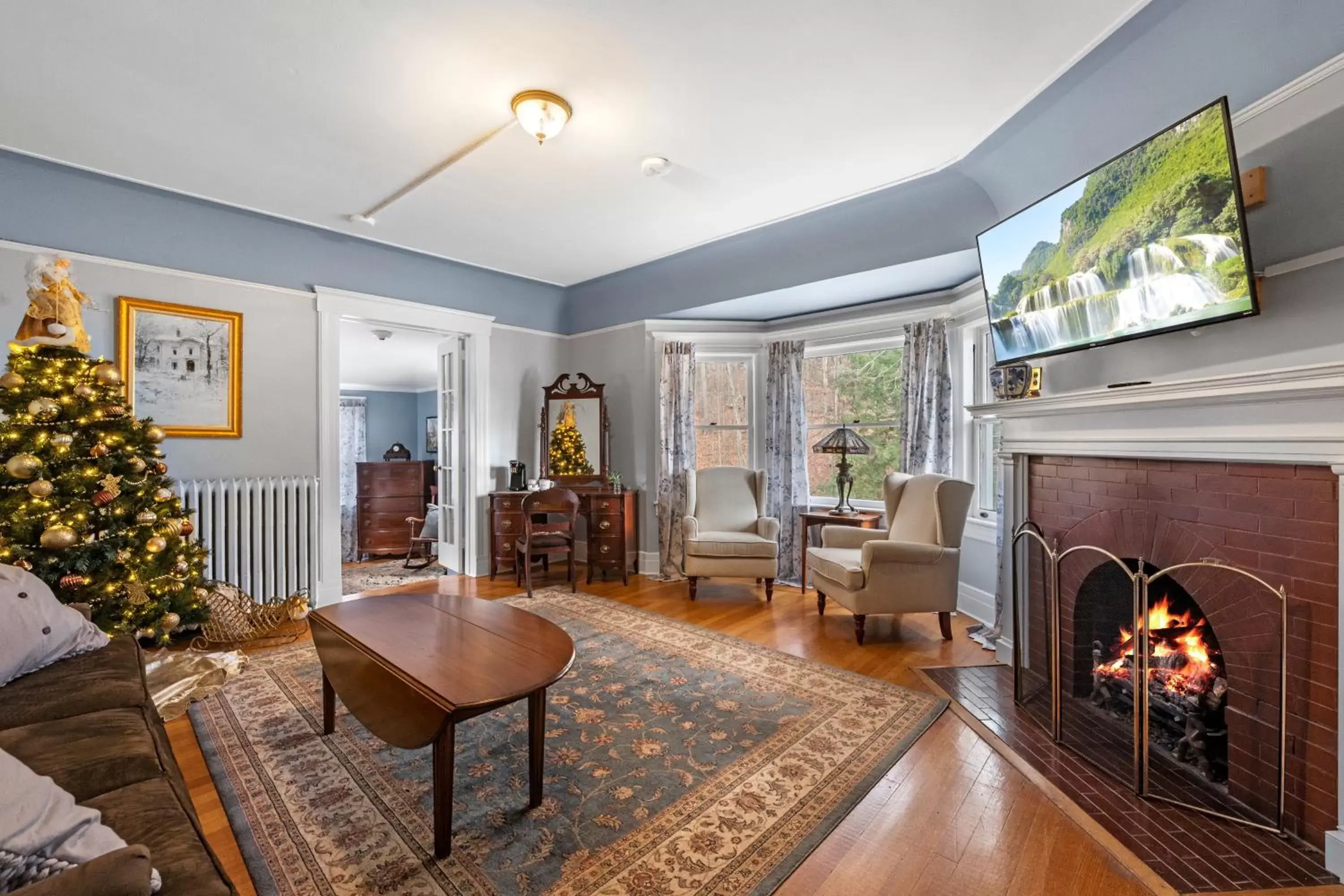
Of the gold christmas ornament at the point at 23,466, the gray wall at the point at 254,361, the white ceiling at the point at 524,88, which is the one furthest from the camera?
the gray wall at the point at 254,361

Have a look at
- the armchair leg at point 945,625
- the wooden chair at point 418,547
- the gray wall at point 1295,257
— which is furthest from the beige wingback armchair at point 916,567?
the wooden chair at point 418,547

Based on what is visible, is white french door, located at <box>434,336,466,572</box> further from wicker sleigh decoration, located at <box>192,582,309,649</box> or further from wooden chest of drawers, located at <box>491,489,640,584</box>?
wicker sleigh decoration, located at <box>192,582,309,649</box>

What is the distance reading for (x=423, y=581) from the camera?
4.94 metres

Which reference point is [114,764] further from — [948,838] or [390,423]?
[390,423]

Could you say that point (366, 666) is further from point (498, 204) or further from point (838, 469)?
point (838, 469)

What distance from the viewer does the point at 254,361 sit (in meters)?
3.83

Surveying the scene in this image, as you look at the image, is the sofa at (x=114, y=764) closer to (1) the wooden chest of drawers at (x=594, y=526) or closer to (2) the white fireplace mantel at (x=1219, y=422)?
(2) the white fireplace mantel at (x=1219, y=422)

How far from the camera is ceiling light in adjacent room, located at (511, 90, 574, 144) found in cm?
234

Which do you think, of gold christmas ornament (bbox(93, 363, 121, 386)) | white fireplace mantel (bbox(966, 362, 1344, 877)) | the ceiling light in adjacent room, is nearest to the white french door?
gold christmas ornament (bbox(93, 363, 121, 386))

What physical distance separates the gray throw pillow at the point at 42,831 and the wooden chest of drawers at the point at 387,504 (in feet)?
19.9

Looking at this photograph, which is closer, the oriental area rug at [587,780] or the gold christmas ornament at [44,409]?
the oriental area rug at [587,780]

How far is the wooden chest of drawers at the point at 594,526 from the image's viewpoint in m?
4.83

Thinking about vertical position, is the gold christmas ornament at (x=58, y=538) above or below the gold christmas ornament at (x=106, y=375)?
below

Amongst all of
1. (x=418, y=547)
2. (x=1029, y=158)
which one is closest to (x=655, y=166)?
(x=1029, y=158)
